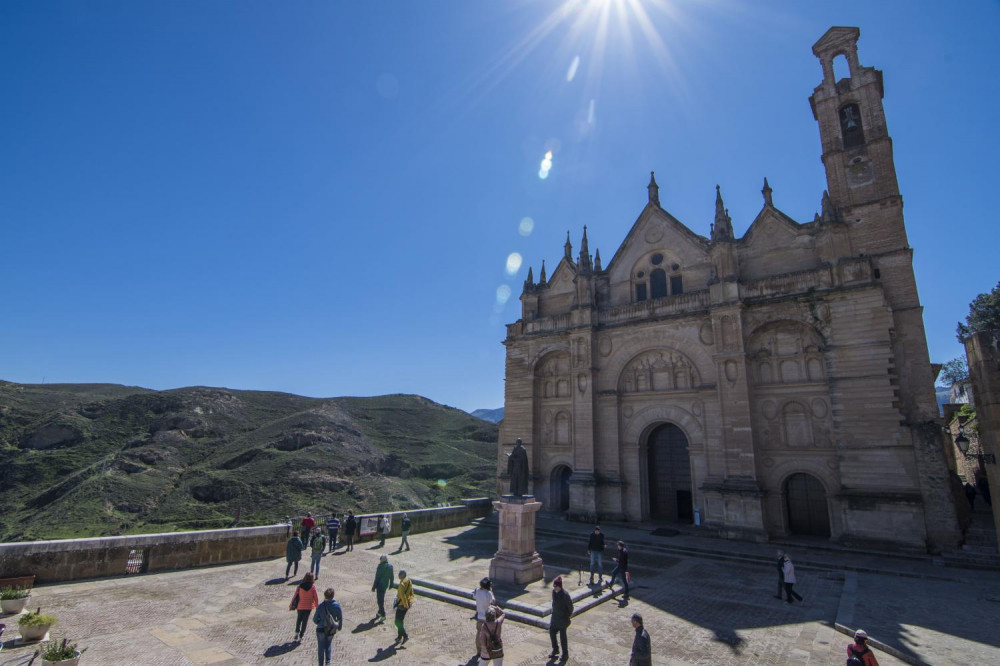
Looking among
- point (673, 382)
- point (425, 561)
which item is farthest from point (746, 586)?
point (673, 382)

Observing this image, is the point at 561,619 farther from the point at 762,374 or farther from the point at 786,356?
the point at 786,356

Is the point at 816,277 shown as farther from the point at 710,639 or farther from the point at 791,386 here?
the point at 710,639

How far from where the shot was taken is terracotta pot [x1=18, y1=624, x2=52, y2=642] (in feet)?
28.5

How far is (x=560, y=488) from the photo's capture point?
28453 millimetres

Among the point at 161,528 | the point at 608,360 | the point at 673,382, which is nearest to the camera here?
the point at 673,382

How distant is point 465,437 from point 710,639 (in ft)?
239

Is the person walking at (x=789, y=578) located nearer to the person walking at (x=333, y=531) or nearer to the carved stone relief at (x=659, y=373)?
the carved stone relief at (x=659, y=373)

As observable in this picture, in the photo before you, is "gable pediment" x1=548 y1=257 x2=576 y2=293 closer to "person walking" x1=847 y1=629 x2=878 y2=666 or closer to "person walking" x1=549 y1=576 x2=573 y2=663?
"person walking" x1=549 y1=576 x2=573 y2=663

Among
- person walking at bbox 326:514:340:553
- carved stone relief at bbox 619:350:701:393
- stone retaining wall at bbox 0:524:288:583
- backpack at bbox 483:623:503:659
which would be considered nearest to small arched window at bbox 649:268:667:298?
carved stone relief at bbox 619:350:701:393

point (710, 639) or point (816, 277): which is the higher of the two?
point (816, 277)

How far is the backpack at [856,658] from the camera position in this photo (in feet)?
21.1

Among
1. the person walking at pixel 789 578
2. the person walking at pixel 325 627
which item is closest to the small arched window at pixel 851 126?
the person walking at pixel 789 578

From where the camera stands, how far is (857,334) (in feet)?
67.8

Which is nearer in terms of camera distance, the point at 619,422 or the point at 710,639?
the point at 710,639
